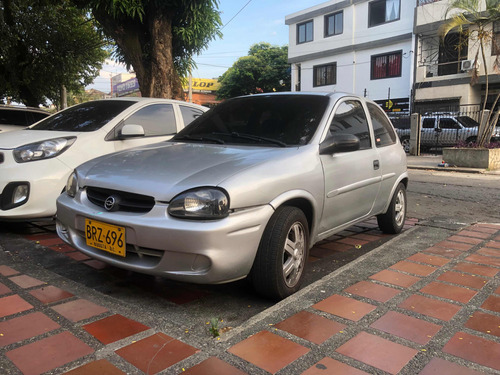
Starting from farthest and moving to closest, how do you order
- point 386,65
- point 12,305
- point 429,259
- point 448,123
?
point 386,65
point 448,123
point 429,259
point 12,305

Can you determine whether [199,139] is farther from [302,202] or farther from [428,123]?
[428,123]

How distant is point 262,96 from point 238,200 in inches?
65.7

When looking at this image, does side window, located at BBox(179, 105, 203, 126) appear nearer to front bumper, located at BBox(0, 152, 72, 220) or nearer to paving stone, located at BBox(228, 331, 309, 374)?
front bumper, located at BBox(0, 152, 72, 220)

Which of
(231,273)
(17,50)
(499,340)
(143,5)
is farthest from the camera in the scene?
(17,50)

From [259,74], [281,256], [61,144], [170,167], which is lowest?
[281,256]

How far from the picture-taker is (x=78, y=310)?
244cm

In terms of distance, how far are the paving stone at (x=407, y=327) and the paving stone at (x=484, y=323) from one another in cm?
22

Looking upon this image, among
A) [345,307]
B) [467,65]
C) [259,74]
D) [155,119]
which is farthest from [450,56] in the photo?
[345,307]

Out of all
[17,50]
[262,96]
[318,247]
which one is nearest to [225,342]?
[318,247]

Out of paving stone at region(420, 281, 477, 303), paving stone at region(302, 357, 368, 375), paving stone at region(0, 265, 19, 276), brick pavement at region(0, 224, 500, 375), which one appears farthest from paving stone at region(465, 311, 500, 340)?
paving stone at region(0, 265, 19, 276)

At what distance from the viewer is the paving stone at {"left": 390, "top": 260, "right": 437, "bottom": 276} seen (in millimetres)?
3230

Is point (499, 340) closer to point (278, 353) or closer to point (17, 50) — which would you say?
point (278, 353)

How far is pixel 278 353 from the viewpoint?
2.05 meters

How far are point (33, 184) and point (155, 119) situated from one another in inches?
62.8
